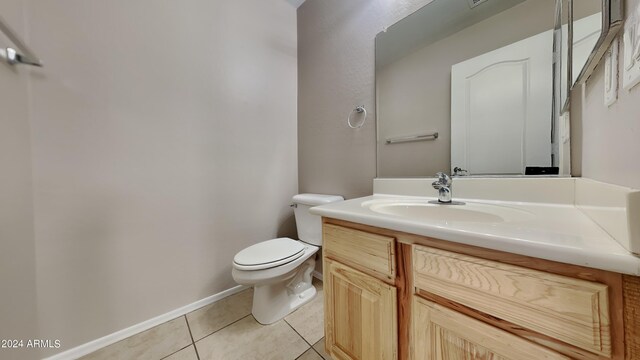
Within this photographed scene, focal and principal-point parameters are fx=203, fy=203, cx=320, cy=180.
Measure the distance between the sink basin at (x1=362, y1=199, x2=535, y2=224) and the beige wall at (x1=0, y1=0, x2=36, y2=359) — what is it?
1435 millimetres

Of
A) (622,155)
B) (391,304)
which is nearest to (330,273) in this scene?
(391,304)

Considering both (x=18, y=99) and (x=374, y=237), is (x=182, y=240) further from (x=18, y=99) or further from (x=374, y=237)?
(x=374, y=237)

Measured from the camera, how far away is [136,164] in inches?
45.3

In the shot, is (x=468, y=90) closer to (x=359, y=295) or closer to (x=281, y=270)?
(x=359, y=295)

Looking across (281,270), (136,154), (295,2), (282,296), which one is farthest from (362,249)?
(295,2)

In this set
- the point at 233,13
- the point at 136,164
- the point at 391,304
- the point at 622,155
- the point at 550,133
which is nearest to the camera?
the point at 622,155

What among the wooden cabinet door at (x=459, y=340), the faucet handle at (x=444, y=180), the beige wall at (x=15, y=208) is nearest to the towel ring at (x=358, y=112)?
the faucet handle at (x=444, y=180)

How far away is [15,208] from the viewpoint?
834 millimetres

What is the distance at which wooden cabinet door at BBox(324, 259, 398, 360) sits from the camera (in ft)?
2.13

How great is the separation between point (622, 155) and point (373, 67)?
44.5 inches

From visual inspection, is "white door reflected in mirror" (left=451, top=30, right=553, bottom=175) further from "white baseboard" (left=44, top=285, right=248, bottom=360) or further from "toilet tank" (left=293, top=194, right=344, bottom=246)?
"white baseboard" (left=44, top=285, right=248, bottom=360)

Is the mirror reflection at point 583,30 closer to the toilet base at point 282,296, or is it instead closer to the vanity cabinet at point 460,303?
the vanity cabinet at point 460,303

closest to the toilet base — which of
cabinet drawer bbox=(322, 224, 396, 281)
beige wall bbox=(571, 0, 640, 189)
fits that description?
cabinet drawer bbox=(322, 224, 396, 281)

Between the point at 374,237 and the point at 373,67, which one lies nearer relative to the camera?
the point at 374,237
